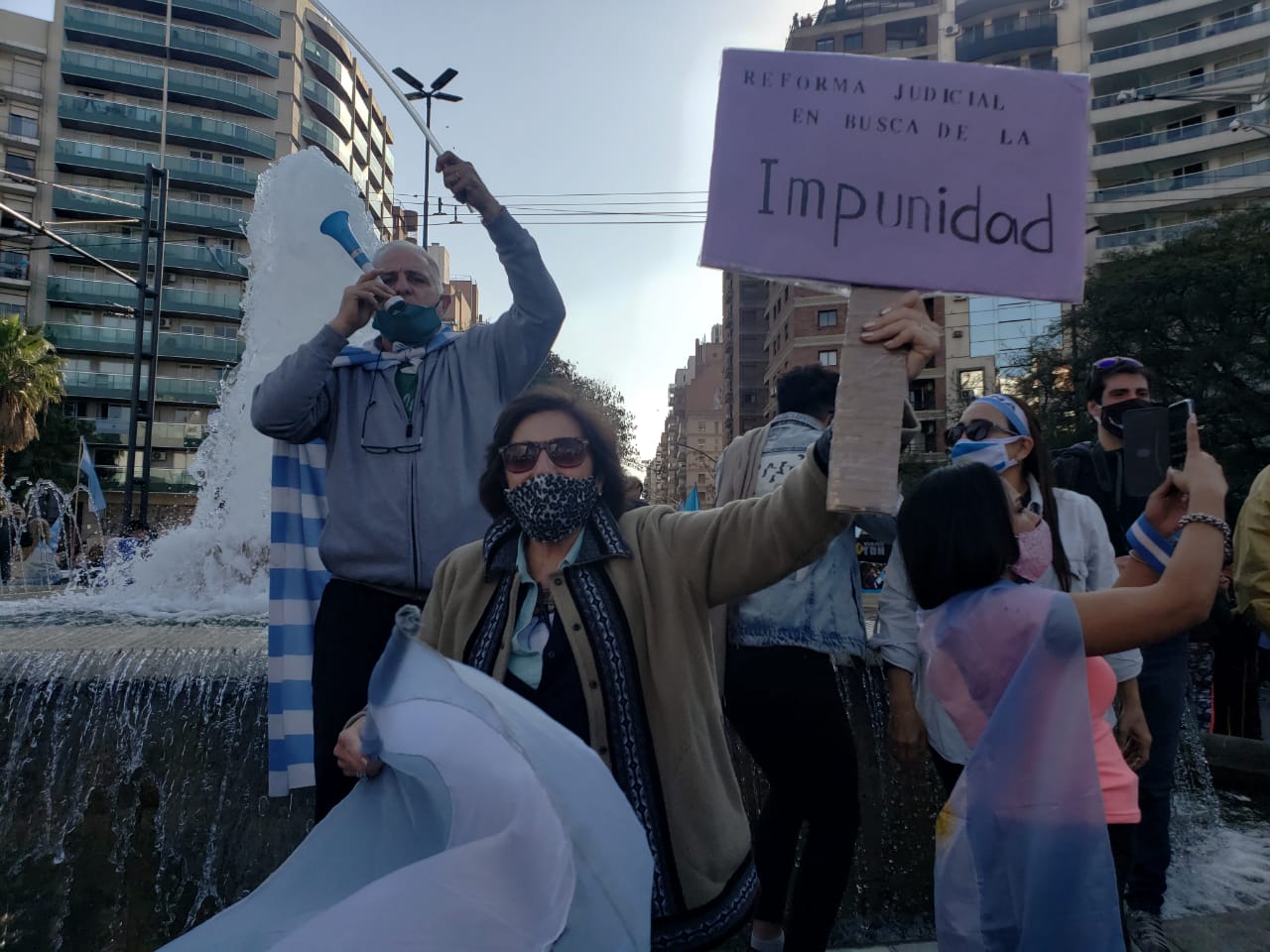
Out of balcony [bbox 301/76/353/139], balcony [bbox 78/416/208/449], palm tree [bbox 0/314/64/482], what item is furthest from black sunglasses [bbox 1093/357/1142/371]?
balcony [bbox 301/76/353/139]

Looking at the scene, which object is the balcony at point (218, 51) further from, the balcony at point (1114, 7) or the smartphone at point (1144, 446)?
the smartphone at point (1144, 446)

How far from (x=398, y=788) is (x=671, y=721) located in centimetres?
53

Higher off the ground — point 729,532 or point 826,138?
point 826,138

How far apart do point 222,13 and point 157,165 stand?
10584 millimetres

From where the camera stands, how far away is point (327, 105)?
65.2 m

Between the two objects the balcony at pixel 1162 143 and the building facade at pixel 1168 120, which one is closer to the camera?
the building facade at pixel 1168 120

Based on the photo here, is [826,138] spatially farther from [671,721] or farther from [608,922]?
[608,922]

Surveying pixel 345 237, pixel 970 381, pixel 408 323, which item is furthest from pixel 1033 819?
pixel 970 381

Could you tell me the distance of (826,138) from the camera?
1984 millimetres

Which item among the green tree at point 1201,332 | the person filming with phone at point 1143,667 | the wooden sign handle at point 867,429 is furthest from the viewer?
the green tree at point 1201,332

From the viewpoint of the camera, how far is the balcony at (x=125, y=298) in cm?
5378

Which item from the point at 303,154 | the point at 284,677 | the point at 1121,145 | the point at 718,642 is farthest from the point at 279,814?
the point at 1121,145

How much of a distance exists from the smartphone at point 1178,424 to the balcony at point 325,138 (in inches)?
2548

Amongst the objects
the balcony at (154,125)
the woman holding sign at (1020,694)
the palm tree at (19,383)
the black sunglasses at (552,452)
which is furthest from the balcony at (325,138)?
the woman holding sign at (1020,694)
